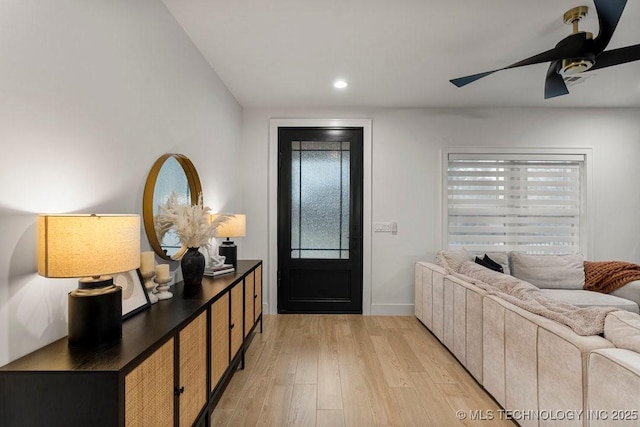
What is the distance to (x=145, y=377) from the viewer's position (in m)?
1.18

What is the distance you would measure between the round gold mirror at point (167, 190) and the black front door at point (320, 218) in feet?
5.54

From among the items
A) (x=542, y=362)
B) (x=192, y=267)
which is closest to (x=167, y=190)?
(x=192, y=267)

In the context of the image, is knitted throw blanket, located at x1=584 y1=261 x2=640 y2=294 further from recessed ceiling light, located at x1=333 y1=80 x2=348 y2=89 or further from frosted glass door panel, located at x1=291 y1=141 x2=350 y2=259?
recessed ceiling light, located at x1=333 y1=80 x2=348 y2=89

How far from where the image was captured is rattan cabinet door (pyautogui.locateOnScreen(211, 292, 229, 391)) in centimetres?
192

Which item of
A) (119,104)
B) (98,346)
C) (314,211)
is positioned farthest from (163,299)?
(314,211)

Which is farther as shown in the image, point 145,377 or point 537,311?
point 537,311

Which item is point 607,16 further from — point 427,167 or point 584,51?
point 427,167

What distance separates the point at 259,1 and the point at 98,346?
81.8 inches

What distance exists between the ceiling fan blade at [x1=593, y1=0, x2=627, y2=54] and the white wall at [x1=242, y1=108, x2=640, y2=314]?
211 cm

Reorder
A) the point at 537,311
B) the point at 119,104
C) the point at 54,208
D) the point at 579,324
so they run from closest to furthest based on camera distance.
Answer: the point at 54,208
the point at 579,324
the point at 119,104
the point at 537,311

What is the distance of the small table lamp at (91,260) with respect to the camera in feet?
3.59

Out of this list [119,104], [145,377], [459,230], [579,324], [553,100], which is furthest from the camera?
[459,230]

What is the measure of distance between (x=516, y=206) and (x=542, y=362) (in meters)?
2.97

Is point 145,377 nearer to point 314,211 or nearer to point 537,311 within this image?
point 537,311
